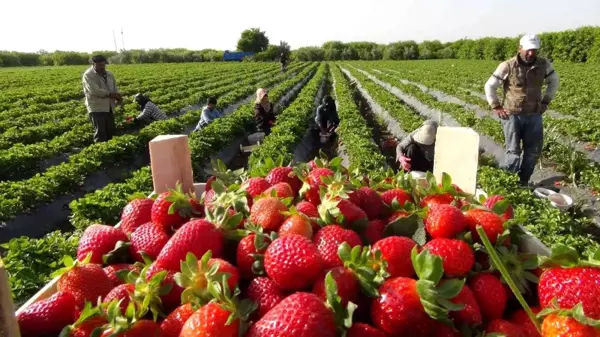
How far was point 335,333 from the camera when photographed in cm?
112

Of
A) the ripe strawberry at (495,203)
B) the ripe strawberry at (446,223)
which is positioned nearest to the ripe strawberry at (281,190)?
the ripe strawberry at (446,223)

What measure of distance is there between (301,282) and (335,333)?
216 mm

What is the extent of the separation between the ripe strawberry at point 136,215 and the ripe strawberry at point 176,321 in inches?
26.8

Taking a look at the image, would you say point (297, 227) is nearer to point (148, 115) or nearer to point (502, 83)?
point (502, 83)

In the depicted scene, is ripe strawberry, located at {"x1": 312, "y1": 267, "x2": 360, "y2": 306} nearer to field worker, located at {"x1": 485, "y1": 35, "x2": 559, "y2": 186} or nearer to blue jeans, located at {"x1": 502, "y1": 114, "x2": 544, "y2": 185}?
field worker, located at {"x1": 485, "y1": 35, "x2": 559, "y2": 186}

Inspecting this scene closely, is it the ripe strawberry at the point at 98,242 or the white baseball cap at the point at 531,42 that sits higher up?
the white baseball cap at the point at 531,42

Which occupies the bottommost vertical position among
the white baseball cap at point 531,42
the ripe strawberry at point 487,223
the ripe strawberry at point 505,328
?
the ripe strawberry at point 505,328

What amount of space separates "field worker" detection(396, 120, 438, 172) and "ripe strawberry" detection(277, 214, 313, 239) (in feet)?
13.9

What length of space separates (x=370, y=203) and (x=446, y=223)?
37 centimetres

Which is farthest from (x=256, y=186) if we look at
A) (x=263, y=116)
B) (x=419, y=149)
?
(x=263, y=116)

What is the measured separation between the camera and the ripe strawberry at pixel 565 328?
1.09 meters

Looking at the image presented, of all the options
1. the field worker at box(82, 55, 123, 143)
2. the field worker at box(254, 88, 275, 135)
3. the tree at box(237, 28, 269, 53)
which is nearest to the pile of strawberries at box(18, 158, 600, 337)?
the field worker at box(82, 55, 123, 143)

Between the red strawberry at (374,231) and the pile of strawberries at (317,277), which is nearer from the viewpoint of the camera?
the pile of strawberries at (317,277)

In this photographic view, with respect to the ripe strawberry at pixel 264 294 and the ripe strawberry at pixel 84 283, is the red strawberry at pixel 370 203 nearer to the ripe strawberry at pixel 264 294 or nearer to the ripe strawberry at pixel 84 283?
the ripe strawberry at pixel 264 294
